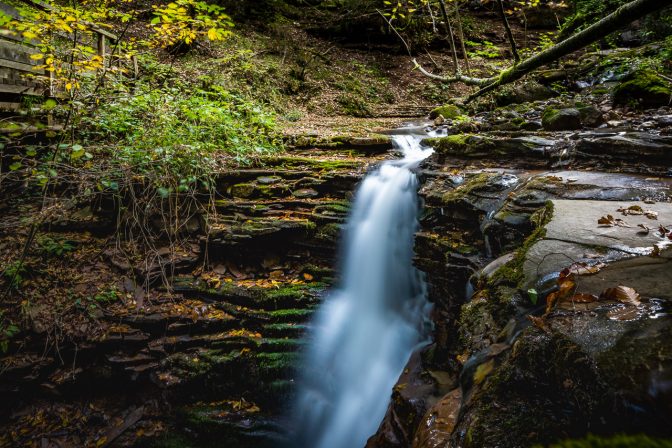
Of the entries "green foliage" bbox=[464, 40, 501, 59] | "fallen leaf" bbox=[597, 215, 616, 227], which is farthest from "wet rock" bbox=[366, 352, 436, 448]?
"green foliage" bbox=[464, 40, 501, 59]

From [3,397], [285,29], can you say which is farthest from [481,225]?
[285,29]

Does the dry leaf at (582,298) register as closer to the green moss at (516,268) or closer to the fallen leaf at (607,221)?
the green moss at (516,268)

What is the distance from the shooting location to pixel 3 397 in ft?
15.7

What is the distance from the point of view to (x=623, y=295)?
1.92 metres

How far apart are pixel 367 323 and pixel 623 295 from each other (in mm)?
3827

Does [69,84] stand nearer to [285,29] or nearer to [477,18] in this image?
[285,29]

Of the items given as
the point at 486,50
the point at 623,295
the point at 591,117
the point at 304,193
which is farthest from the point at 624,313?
the point at 486,50

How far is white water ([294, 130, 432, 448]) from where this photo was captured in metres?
4.72

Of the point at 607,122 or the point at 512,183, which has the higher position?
the point at 607,122

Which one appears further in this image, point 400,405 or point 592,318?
point 400,405

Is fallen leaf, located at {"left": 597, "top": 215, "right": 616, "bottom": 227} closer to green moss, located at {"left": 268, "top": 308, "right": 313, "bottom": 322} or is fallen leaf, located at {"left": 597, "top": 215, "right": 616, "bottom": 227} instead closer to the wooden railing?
green moss, located at {"left": 268, "top": 308, "right": 313, "bottom": 322}

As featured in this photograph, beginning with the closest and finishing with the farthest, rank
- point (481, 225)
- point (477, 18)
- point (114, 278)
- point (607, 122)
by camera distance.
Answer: point (481, 225), point (114, 278), point (607, 122), point (477, 18)

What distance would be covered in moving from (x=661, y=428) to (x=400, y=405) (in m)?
2.72

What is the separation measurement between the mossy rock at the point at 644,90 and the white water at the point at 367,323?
4.70 metres
